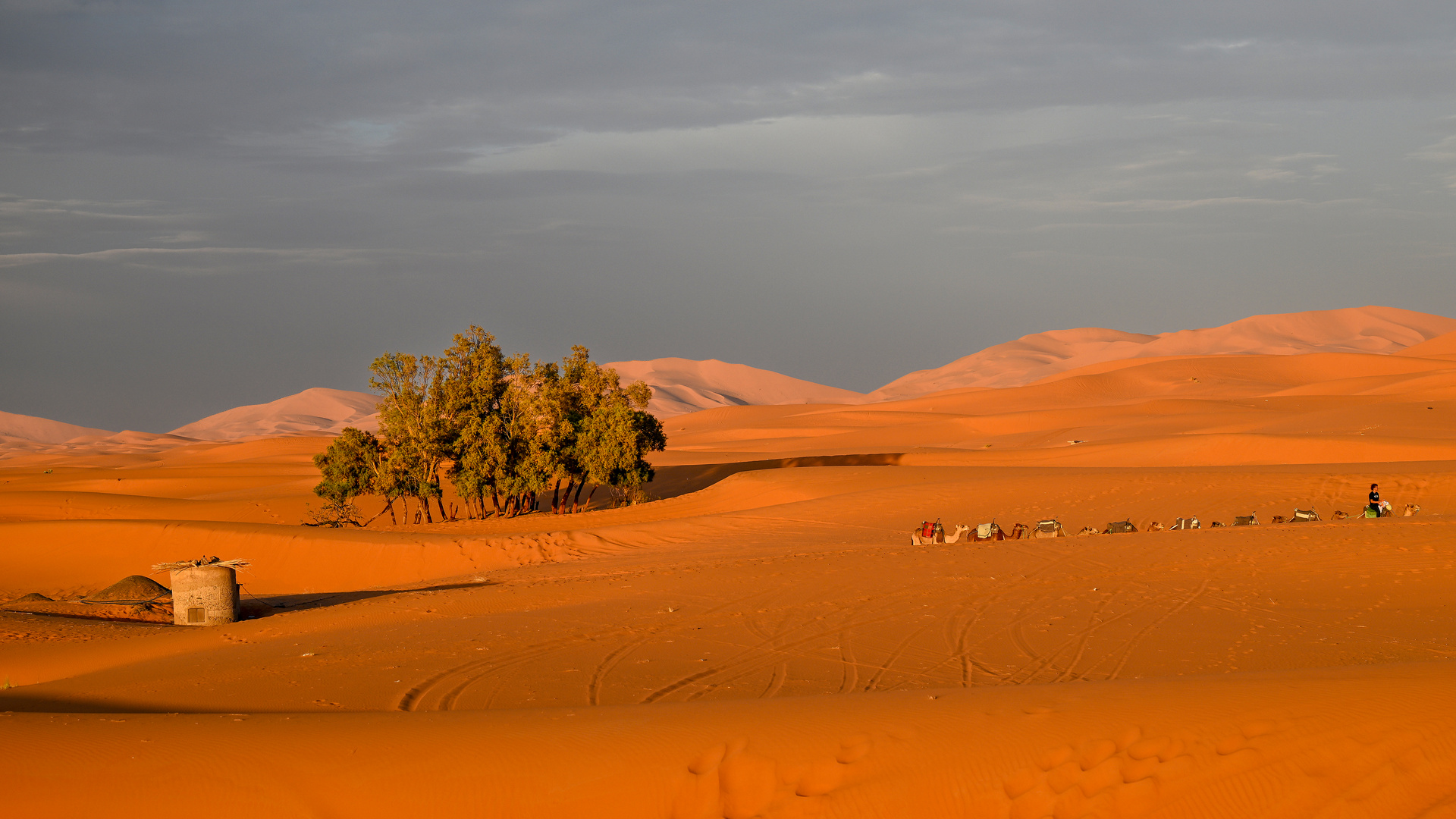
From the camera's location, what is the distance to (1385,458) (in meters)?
29.6

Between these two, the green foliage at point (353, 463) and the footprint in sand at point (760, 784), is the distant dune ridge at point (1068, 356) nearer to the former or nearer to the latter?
the green foliage at point (353, 463)

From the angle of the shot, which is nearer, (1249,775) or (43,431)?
(1249,775)

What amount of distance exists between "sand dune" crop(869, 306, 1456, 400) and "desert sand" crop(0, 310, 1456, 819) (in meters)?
137

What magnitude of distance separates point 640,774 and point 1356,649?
24.4 feet

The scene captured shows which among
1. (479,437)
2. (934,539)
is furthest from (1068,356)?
(934,539)

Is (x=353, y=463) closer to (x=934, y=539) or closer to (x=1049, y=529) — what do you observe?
(x=934, y=539)

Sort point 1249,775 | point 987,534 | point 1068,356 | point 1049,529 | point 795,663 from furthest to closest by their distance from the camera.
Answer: point 1068,356
point 987,534
point 1049,529
point 795,663
point 1249,775

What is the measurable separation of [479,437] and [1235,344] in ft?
516

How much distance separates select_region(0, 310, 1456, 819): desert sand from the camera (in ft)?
17.2

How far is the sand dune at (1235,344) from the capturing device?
515 feet

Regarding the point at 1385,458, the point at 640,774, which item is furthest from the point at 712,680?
the point at 1385,458

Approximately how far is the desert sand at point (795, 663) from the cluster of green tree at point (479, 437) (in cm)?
293

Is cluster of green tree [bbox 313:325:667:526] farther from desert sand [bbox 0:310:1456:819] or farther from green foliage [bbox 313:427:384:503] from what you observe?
desert sand [bbox 0:310:1456:819]

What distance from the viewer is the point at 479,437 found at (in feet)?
104
